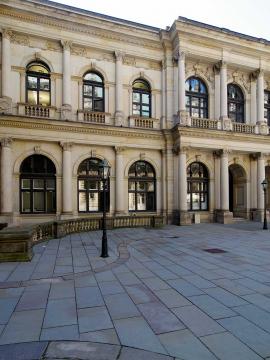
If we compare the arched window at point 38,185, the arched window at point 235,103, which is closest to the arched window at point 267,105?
the arched window at point 235,103

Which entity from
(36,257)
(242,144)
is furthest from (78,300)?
(242,144)

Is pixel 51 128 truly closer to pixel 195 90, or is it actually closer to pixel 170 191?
pixel 170 191

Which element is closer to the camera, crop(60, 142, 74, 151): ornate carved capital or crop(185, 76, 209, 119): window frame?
crop(60, 142, 74, 151): ornate carved capital

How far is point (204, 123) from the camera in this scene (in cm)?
2016

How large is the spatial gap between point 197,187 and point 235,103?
8.15m

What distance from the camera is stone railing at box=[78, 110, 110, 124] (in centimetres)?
1833

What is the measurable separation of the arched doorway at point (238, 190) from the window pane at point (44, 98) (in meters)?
15.9

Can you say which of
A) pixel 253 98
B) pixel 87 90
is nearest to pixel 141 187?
pixel 87 90

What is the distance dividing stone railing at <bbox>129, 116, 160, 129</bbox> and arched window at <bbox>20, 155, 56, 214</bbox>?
260 inches

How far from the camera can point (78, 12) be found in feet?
60.4

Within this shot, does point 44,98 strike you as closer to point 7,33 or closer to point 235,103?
point 7,33

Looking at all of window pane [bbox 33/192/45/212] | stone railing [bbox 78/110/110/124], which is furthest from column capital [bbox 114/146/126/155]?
window pane [bbox 33/192/45/212]

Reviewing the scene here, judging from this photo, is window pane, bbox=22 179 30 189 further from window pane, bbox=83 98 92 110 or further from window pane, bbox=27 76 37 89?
window pane, bbox=83 98 92 110

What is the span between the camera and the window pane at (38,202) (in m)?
17.6
